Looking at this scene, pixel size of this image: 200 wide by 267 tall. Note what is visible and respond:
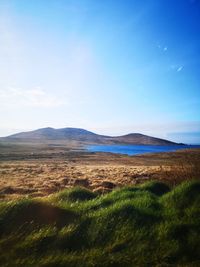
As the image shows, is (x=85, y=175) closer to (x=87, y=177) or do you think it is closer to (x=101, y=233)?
(x=87, y=177)

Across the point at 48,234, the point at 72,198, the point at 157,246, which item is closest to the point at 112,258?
the point at 157,246

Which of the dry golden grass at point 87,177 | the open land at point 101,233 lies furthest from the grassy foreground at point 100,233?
the dry golden grass at point 87,177

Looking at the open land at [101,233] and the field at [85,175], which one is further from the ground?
the open land at [101,233]

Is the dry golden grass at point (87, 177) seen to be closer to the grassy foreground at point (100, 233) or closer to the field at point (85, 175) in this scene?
the field at point (85, 175)

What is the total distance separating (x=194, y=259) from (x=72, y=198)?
164 inches

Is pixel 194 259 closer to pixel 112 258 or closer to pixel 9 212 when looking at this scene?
pixel 112 258

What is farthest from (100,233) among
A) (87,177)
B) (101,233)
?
(87,177)

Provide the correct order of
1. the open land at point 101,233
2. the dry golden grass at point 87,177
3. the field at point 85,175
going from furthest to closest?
1. the field at point 85,175
2. the dry golden grass at point 87,177
3. the open land at point 101,233

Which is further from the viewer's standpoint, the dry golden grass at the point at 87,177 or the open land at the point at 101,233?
the dry golden grass at the point at 87,177

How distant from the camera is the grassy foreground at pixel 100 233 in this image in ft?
13.6

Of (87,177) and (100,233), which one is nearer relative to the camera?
(100,233)

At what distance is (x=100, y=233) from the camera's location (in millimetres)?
4918

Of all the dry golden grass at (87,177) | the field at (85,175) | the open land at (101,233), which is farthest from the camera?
the field at (85,175)

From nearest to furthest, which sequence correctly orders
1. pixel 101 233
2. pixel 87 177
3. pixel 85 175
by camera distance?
1. pixel 101 233
2. pixel 87 177
3. pixel 85 175
